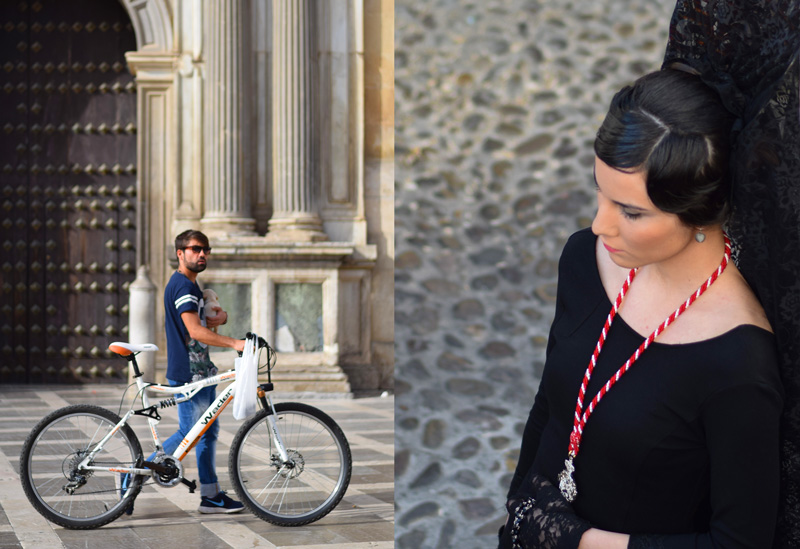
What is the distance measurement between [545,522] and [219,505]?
463 cm

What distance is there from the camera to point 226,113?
1266 centimetres

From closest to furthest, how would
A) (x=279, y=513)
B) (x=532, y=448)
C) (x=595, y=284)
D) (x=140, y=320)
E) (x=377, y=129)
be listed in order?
(x=595, y=284), (x=532, y=448), (x=279, y=513), (x=140, y=320), (x=377, y=129)

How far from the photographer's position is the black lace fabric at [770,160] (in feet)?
4.42

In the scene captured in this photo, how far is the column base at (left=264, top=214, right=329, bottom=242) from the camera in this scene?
1243 centimetres

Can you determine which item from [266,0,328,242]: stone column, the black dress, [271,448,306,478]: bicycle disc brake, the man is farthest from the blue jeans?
[266,0,328,242]: stone column

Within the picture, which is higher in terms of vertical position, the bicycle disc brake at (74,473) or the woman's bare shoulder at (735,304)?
the woman's bare shoulder at (735,304)

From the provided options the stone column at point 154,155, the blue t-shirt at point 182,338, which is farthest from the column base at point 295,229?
the blue t-shirt at point 182,338

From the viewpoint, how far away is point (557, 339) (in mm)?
1602

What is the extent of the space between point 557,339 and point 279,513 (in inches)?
166

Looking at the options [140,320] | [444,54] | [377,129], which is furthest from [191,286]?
[377,129]

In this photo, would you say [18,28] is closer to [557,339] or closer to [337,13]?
[337,13]

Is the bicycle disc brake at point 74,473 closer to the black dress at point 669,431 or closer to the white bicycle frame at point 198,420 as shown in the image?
the white bicycle frame at point 198,420

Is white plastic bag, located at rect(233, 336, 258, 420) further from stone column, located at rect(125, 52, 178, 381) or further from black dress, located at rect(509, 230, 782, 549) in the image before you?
stone column, located at rect(125, 52, 178, 381)

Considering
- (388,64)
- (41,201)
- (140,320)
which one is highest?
(388,64)
